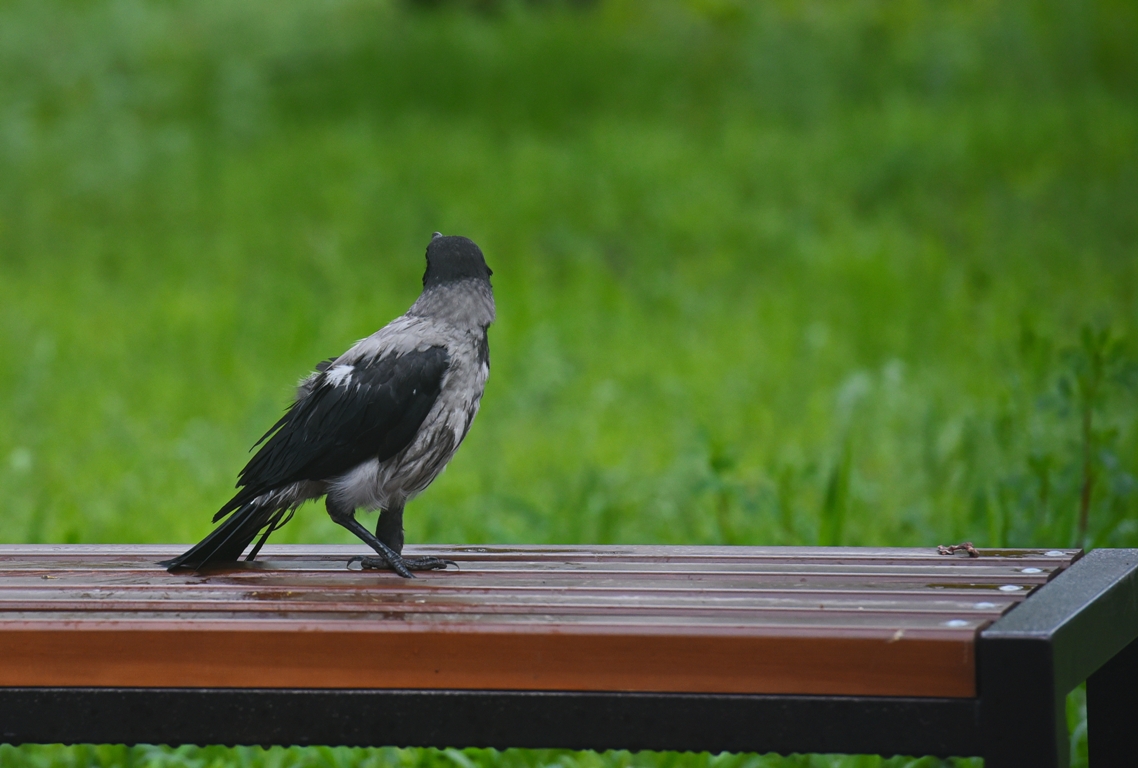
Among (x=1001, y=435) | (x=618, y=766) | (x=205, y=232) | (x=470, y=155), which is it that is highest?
(x=470, y=155)

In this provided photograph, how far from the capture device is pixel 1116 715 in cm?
231

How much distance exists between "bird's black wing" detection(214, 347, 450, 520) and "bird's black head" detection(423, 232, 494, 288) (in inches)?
8.2

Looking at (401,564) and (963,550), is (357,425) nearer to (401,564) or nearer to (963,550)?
(401,564)

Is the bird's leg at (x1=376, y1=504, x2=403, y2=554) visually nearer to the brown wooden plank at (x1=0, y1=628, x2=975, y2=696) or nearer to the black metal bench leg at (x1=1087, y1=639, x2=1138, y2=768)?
the brown wooden plank at (x1=0, y1=628, x2=975, y2=696)

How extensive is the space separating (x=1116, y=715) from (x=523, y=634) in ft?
4.02

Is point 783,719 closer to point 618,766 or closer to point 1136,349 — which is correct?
point 618,766

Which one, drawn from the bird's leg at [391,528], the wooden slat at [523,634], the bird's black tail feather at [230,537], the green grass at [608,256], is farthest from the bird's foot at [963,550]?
the bird's black tail feather at [230,537]

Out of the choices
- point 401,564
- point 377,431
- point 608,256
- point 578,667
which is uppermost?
point 608,256

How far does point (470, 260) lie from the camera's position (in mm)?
2555

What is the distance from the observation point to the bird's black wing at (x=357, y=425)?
7.69 ft

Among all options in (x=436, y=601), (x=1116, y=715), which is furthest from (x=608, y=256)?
(x=436, y=601)

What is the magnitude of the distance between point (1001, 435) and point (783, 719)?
2.94 m

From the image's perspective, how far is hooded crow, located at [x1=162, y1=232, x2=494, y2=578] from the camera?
2.35 metres

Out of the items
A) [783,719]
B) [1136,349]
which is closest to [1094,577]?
[783,719]
